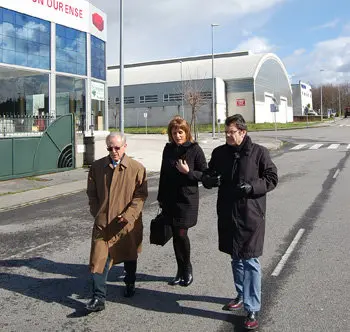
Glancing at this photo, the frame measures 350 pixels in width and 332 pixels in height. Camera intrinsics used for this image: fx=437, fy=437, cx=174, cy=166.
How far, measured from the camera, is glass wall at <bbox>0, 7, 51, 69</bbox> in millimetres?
23469

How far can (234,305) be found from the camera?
13.5 feet

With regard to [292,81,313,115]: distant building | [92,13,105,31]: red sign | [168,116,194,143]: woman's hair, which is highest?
[292,81,313,115]: distant building

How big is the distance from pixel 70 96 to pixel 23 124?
509 inches

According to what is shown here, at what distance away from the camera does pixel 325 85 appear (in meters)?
142

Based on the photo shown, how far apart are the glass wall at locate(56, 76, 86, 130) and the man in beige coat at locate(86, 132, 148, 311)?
23.3m

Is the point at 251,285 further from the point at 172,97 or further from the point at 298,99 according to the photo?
the point at 298,99

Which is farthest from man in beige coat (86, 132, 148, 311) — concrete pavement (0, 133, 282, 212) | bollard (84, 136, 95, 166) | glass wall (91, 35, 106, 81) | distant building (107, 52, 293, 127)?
distant building (107, 52, 293, 127)

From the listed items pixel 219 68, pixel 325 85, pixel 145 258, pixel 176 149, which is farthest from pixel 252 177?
pixel 325 85

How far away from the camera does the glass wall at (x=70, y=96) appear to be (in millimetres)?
27453

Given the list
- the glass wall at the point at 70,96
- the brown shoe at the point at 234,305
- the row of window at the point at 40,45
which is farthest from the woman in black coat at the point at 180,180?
the glass wall at the point at 70,96

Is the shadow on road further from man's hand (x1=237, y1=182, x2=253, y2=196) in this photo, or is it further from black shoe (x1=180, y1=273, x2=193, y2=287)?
man's hand (x1=237, y1=182, x2=253, y2=196)

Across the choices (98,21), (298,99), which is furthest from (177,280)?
(298,99)

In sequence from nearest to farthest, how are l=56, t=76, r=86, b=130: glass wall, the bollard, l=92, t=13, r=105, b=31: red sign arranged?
the bollard, l=56, t=76, r=86, b=130: glass wall, l=92, t=13, r=105, b=31: red sign

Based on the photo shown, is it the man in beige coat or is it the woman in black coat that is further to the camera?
the woman in black coat
